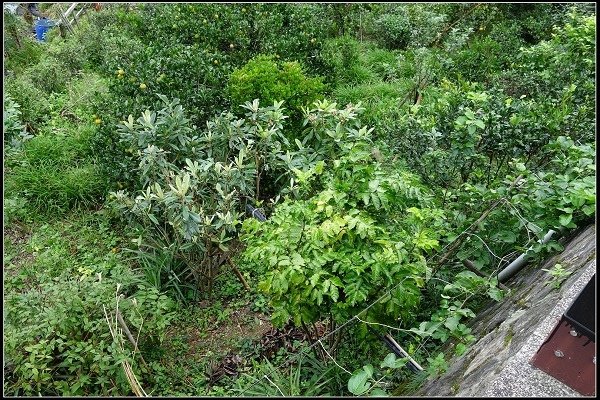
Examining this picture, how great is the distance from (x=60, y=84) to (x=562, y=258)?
20.0 feet

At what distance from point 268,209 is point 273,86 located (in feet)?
3.44

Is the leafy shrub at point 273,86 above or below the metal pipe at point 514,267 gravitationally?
above

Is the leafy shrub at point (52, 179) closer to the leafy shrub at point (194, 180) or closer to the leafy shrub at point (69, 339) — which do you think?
the leafy shrub at point (194, 180)

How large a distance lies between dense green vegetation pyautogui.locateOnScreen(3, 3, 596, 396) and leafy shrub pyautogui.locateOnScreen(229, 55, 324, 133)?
0.06 feet

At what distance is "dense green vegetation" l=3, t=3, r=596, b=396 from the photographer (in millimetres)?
2330

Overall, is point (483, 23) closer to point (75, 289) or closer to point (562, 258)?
point (562, 258)

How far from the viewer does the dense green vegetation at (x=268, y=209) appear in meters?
2.33

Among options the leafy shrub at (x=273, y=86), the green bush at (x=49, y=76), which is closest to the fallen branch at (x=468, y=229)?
the leafy shrub at (x=273, y=86)

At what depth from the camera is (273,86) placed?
430 centimetres

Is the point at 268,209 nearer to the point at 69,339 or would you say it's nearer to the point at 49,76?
the point at 69,339

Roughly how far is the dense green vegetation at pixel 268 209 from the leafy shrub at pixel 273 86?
0.06 ft

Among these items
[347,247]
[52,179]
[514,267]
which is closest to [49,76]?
[52,179]

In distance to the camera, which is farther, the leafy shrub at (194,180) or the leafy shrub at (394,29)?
the leafy shrub at (394,29)

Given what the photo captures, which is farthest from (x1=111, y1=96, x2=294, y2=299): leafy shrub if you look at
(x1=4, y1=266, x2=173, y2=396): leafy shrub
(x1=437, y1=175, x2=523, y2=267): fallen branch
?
(x1=437, y1=175, x2=523, y2=267): fallen branch
